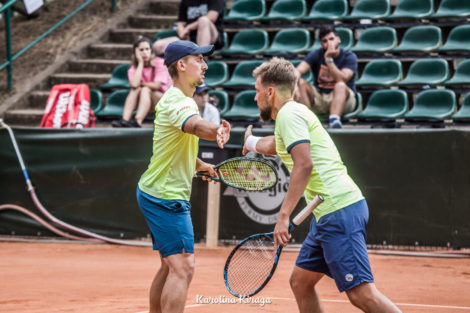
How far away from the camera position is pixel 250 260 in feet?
14.6

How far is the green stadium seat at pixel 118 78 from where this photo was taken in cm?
1193

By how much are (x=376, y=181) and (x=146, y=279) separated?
3143 millimetres

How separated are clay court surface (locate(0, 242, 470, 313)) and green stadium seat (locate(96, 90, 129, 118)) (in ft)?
8.81

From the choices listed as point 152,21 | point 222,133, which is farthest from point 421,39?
point 222,133

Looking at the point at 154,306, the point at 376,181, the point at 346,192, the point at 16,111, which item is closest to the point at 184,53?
the point at 346,192

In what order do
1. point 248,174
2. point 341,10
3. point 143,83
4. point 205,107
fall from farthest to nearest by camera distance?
point 341,10, point 143,83, point 205,107, point 248,174

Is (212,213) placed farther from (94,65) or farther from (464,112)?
(94,65)

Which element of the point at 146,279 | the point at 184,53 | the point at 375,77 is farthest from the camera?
the point at 375,77

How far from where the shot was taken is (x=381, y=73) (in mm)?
10805

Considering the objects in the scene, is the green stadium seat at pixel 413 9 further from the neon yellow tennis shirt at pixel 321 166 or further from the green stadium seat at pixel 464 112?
the neon yellow tennis shirt at pixel 321 166

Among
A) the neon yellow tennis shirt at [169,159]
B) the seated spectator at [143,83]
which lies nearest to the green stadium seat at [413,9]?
the seated spectator at [143,83]

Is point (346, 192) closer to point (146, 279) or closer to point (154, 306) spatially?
point (154, 306)

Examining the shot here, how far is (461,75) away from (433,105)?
2.47 ft

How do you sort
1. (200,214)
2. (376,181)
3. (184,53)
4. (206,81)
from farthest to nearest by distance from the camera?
(206,81)
(200,214)
(376,181)
(184,53)
